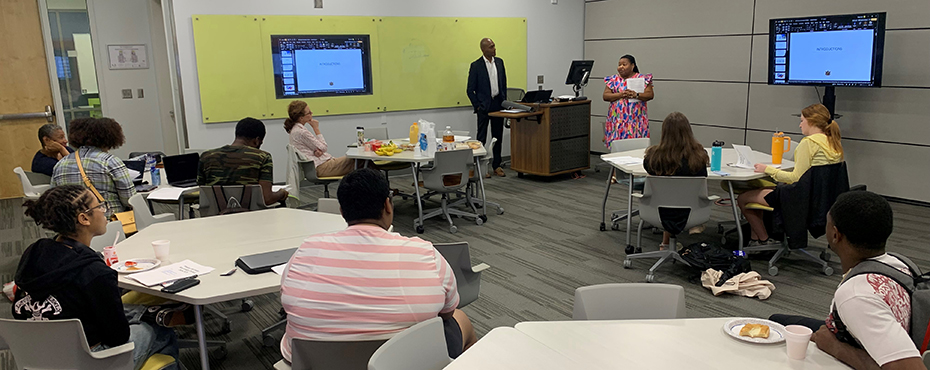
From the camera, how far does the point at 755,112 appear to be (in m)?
7.69

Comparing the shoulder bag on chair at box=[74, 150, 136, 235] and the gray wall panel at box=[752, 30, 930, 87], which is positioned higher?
the gray wall panel at box=[752, 30, 930, 87]

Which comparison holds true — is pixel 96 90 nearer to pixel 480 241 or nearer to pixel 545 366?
pixel 480 241

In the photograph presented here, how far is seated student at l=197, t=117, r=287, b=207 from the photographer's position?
4.33 meters

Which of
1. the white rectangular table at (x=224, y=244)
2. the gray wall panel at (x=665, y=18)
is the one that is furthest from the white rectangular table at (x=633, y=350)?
the gray wall panel at (x=665, y=18)

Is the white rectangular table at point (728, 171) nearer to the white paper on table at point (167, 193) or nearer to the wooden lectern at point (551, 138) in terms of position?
the wooden lectern at point (551, 138)

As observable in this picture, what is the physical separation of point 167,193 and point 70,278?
227 cm

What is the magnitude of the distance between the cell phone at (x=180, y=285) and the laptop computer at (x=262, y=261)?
0.22 metres

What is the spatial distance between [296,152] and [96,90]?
381 centimetres

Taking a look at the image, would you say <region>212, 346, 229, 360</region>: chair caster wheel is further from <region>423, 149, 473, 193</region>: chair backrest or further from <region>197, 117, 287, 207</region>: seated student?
<region>423, 149, 473, 193</region>: chair backrest

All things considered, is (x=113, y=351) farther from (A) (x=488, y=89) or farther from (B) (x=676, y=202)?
(A) (x=488, y=89)

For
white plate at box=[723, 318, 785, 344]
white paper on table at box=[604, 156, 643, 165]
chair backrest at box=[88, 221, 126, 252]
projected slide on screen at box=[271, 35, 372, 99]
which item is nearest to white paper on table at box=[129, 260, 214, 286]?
chair backrest at box=[88, 221, 126, 252]

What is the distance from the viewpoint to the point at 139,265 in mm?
2928

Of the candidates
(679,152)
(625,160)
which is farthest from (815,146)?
(625,160)

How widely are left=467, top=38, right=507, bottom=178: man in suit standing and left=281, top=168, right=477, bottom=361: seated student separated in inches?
250
